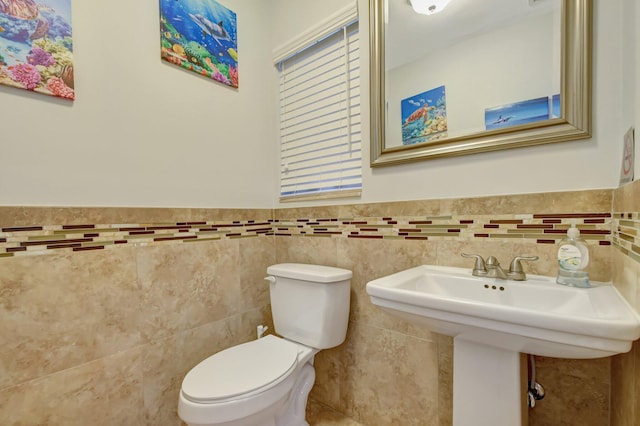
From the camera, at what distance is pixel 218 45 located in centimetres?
153

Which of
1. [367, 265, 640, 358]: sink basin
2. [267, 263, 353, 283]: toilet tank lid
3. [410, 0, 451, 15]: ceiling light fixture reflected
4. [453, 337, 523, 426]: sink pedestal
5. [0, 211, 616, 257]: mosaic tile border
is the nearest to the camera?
[367, 265, 640, 358]: sink basin

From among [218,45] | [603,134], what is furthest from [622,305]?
[218,45]

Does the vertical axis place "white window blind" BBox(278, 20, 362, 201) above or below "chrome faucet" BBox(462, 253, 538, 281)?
above

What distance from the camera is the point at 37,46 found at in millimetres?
1006

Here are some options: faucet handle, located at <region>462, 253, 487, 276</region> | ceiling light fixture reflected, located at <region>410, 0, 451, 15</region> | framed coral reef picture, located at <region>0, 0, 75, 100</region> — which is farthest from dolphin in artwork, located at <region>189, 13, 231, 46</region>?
faucet handle, located at <region>462, 253, 487, 276</region>

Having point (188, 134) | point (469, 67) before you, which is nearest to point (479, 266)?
point (469, 67)

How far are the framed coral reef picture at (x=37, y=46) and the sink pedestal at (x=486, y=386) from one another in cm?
167

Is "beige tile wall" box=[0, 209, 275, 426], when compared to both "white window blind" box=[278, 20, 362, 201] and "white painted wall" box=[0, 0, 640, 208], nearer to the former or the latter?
"white painted wall" box=[0, 0, 640, 208]

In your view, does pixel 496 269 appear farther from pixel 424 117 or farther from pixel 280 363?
pixel 280 363

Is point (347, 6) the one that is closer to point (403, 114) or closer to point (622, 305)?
→ point (403, 114)

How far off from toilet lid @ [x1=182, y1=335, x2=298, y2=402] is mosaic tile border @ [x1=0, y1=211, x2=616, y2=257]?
0.58 meters

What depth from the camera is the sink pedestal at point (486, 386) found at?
79 centimetres

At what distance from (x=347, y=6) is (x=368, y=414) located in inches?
79.7

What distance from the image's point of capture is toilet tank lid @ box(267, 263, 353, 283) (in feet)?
4.24
